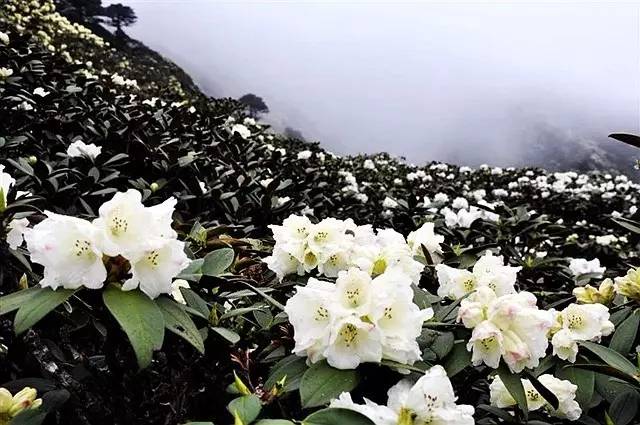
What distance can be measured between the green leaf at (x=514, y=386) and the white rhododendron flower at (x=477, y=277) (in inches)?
8.6

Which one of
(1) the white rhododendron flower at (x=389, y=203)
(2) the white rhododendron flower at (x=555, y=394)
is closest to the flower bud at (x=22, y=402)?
(2) the white rhododendron flower at (x=555, y=394)

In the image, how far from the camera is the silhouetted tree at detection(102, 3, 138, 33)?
24.5m

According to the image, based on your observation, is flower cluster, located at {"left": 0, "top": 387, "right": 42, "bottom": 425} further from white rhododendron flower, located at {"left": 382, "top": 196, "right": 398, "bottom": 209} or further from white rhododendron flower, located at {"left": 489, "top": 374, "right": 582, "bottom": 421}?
white rhododendron flower, located at {"left": 382, "top": 196, "right": 398, "bottom": 209}

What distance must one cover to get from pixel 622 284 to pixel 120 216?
1057 millimetres

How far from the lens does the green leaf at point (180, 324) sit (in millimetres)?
886

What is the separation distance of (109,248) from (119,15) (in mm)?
26709

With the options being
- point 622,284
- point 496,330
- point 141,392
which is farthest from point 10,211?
point 622,284

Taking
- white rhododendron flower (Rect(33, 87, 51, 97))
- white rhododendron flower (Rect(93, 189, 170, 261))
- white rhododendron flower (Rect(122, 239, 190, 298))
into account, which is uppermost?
white rhododendron flower (Rect(93, 189, 170, 261))

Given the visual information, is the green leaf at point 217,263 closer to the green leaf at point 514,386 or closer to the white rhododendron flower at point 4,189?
the white rhododendron flower at point 4,189

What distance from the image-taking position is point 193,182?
110 inches

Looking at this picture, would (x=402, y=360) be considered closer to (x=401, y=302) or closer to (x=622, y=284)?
(x=401, y=302)

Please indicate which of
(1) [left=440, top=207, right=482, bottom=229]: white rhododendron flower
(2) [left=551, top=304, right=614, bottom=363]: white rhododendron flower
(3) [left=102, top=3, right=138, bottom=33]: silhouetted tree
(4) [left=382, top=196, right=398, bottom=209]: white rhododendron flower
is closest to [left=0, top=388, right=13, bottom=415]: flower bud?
(2) [left=551, top=304, right=614, bottom=363]: white rhododendron flower

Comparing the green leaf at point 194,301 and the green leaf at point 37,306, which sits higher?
the green leaf at point 37,306

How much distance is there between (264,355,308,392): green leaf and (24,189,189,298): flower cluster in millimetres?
222
